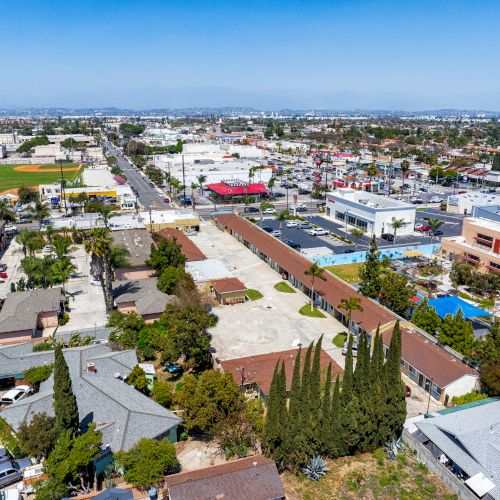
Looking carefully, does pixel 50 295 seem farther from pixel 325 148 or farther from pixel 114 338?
pixel 325 148

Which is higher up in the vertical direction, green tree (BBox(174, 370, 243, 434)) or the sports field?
green tree (BBox(174, 370, 243, 434))

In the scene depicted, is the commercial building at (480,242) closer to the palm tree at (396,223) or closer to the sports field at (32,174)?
the palm tree at (396,223)

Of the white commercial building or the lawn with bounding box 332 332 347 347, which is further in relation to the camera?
the white commercial building

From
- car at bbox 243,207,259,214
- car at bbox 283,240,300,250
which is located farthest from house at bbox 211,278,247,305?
car at bbox 243,207,259,214

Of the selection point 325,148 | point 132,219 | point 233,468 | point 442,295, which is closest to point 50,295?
point 233,468

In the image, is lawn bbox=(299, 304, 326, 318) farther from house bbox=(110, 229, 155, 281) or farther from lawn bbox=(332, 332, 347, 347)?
house bbox=(110, 229, 155, 281)

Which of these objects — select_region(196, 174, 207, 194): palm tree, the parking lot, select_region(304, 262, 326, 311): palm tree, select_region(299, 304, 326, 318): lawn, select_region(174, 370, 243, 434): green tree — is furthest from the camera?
select_region(196, 174, 207, 194): palm tree

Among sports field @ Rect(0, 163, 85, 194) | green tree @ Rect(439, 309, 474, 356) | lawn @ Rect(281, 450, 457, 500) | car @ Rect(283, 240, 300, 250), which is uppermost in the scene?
green tree @ Rect(439, 309, 474, 356)
